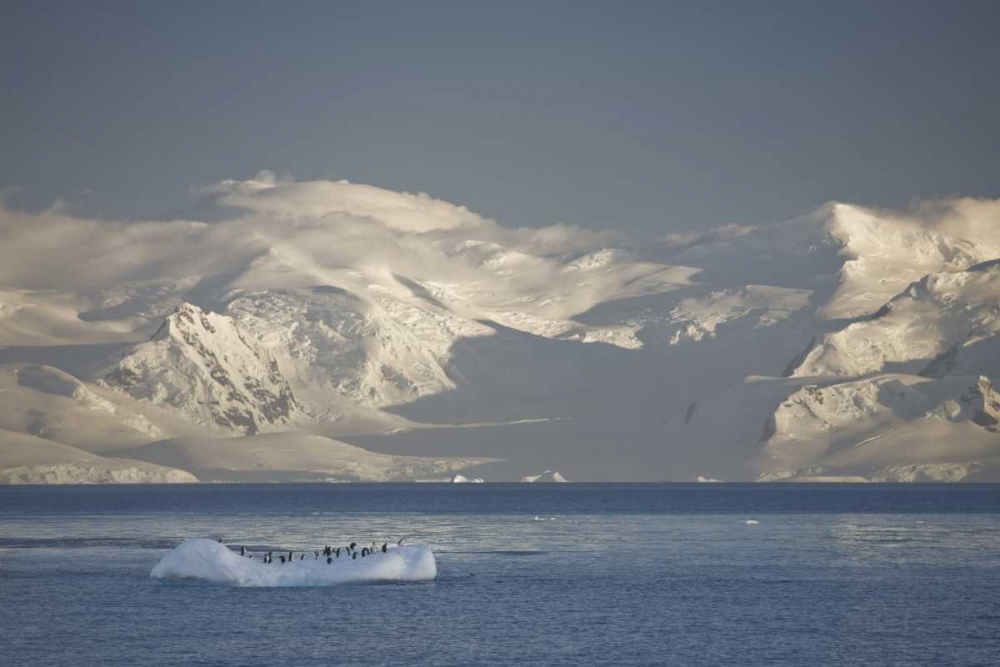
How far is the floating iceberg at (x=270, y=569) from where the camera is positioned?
13512 centimetres

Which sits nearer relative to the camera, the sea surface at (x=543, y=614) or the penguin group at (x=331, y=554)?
the sea surface at (x=543, y=614)

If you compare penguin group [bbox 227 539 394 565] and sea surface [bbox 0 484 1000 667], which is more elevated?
penguin group [bbox 227 539 394 565]

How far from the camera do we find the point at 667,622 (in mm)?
113438

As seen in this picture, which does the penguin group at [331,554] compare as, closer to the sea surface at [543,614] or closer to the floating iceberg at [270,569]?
the floating iceberg at [270,569]

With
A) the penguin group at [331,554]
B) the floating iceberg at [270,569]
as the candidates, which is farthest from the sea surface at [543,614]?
the penguin group at [331,554]

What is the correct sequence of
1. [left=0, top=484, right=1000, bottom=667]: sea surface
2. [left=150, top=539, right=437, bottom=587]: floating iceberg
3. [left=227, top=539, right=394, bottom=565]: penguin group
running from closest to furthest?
1. [left=0, top=484, right=1000, bottom=667]: sea surface
2. [left=150, top=539, right=437, bottom=587]: floating iceberg
3. [left=227, top=539, right=394, bottom=565]: penguin group

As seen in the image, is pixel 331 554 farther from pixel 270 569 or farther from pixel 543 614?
pixel 543 614

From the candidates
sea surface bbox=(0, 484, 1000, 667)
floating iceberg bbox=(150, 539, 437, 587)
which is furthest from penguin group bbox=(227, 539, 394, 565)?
sea surface bbox=(0, 484, 1000, 667)

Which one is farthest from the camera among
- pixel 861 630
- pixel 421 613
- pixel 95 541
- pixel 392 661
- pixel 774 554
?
pixel 95 541

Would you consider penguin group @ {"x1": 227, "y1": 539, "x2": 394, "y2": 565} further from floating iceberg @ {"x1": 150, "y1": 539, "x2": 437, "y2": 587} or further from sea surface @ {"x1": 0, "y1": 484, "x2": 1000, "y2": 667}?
sea surface @ {"x1": 0, "y1": 484, "x2": 1000, "y2": 667}

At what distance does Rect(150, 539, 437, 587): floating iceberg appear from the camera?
443 feet

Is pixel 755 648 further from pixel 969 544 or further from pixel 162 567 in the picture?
pixel 969 544

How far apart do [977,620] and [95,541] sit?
122143mm

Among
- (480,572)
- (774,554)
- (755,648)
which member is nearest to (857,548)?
(774,554)
